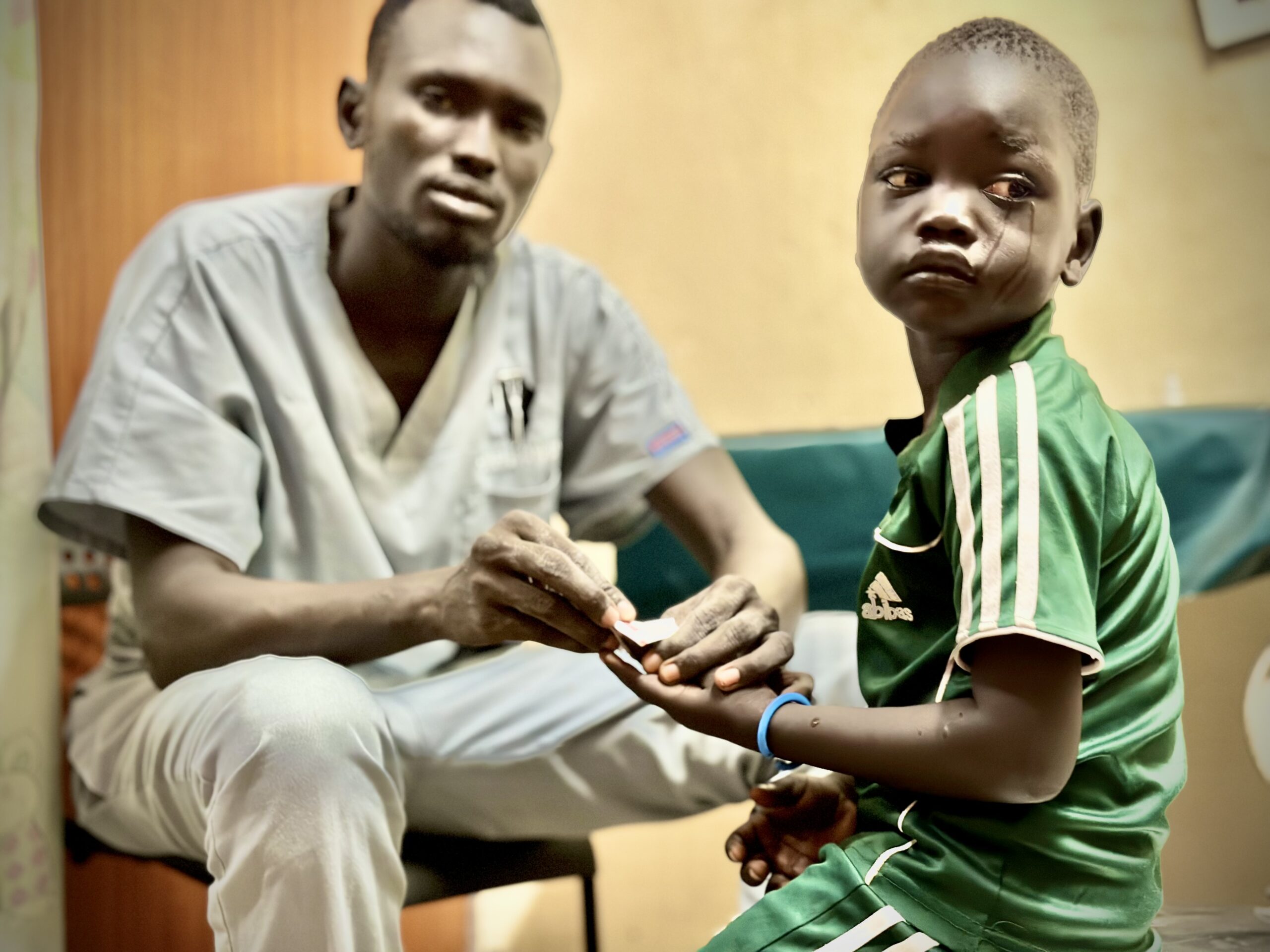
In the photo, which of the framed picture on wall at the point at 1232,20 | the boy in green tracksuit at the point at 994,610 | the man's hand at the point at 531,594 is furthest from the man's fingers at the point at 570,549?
the framed picture on wall at the point at 1232,20

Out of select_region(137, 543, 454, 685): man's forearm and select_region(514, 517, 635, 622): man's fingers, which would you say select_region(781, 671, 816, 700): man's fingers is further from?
select_region(137, 543, 454, 685): man's forearm

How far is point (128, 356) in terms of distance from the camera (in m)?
1.01

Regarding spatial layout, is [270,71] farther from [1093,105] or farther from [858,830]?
[858,830]

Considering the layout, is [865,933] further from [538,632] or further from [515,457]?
[515,457]

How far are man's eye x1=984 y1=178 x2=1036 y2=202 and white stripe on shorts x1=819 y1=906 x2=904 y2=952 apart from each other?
391 mm

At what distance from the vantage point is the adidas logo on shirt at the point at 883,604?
2.21 feet

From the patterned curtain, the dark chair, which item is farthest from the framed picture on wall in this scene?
the patterned curtain

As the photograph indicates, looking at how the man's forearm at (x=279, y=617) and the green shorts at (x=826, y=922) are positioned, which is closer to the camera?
the green shorts at (x=826, y=922)

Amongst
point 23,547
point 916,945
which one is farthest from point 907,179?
point 23,547

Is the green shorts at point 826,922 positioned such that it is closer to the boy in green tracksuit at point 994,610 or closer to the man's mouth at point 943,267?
the boy in green tracksuit at point 994,610

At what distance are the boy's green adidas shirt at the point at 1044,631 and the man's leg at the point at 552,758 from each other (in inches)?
16.2

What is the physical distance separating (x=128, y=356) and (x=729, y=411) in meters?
0.62

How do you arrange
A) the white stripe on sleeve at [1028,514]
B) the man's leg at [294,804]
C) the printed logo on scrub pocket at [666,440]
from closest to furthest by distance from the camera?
1. the white stripe on sleeve at [1028,514]
2. the man's leg at [294,804]
3. the printed logo on scrub pocket at [666,440]

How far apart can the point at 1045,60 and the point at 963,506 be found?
0.27 meters
